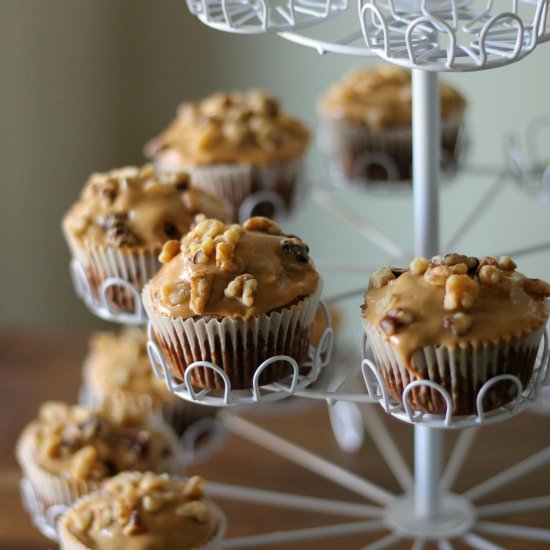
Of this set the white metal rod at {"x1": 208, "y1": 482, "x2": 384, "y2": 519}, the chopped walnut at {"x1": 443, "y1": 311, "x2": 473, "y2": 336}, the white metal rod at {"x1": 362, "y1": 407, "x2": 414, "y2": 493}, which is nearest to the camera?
the chopped walnut at {"x1": 443, "y1": 311, "x2": 473, "y2": 336}

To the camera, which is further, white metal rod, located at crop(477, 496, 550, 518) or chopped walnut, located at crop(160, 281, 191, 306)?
white metal rod, located at crop(477, 496, 550, 518)

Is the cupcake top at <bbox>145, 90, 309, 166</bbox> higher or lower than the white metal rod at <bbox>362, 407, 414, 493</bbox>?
higher

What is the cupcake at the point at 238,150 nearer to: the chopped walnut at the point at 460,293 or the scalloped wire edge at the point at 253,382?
the scalloped wire edge at the point at 253,382

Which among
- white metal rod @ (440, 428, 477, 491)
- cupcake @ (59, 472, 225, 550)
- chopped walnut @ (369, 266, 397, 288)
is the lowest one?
white metal rod @ (440, 428, 477, 491)

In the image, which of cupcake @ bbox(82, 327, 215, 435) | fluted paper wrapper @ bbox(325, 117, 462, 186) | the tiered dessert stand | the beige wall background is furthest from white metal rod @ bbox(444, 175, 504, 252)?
the beige wall background

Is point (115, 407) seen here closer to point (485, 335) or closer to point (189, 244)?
point (189, 244)

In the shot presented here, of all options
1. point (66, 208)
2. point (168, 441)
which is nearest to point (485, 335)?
point (168, 441)

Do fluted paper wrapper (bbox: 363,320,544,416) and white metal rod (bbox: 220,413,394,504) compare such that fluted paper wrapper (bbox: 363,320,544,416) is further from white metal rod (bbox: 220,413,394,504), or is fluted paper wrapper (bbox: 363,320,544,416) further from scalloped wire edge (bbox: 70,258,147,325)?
white metal rod (bbox: 220,413,394,504)
